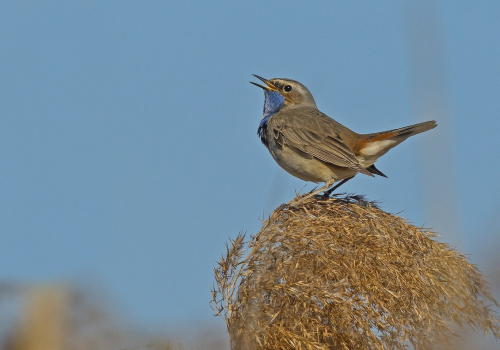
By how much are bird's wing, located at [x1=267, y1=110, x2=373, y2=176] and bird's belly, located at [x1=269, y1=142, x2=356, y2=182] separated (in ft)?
0.25

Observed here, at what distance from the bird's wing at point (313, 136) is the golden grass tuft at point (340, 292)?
2.62 m

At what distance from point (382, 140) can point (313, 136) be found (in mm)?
794

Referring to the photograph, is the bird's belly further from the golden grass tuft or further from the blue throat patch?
the golden grass tuft

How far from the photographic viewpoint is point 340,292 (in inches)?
127

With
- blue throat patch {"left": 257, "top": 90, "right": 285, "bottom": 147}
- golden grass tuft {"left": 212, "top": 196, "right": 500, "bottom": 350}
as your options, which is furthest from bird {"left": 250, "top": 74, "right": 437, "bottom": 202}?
golden grass tuft {"left": 212, "top": 196, "right": 500, "bottom": 350}

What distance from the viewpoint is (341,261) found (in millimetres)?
3365

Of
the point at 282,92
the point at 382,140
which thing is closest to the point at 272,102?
the point at 282,92

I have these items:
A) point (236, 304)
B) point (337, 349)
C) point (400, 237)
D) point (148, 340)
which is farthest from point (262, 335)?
point (400, 237)

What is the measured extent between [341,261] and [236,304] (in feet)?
2.15

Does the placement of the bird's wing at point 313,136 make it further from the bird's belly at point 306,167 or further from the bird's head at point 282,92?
the bird's head at point 282,92

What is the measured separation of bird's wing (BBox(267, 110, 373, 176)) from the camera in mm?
6410

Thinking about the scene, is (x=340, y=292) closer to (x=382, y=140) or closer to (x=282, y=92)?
(x=382, y=140)

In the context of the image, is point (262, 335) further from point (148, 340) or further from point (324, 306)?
point (148, 340)

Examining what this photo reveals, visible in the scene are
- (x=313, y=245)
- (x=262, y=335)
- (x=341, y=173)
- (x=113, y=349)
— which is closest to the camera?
(x=113, y=349)
